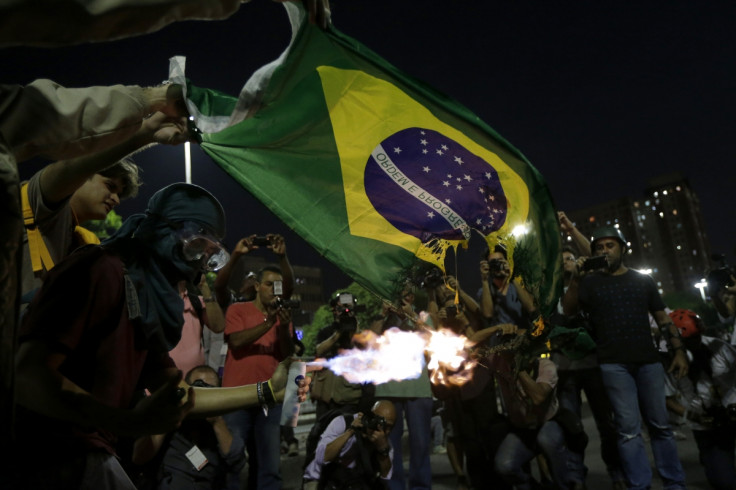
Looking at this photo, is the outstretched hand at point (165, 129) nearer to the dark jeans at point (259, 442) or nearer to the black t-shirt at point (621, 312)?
the dark jeans at point (259, 442)

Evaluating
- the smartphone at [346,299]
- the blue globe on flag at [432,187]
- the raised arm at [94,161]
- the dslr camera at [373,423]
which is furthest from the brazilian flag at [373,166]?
the smartphone at [346,299]

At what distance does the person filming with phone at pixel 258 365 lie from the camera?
513cm

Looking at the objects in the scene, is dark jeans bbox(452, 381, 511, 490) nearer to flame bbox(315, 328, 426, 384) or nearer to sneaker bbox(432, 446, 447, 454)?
flame bbox(315, 328, 426, 384)

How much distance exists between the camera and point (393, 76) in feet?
13.1

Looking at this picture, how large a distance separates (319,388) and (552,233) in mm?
3974

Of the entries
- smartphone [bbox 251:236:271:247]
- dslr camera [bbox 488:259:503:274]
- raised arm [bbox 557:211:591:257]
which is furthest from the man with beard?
smartphone [bbox 251:236:271:247]

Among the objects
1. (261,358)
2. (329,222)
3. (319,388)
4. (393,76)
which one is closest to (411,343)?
(319,388)

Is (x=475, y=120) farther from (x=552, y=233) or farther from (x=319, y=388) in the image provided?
(x=319, y=388)

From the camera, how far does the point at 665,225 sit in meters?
128

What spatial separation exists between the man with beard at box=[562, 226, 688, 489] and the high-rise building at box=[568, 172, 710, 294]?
4940 inches

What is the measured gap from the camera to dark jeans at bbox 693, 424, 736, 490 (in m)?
5.64

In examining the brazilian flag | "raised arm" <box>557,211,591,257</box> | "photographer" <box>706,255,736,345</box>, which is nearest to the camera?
the brazilian flag

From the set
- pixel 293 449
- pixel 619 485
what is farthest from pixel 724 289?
pixel 293 449

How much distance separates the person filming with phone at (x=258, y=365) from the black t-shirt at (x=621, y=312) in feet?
11.9
